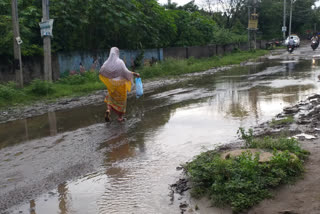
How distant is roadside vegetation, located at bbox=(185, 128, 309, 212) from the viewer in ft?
13.1

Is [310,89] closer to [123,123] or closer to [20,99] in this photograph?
[123,123]

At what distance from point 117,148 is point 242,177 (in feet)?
9.95

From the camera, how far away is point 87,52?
62.4 feet

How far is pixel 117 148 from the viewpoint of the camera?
6.72 m

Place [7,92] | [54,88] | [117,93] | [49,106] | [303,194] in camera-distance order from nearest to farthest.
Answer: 1. [303,194]
2. [117,93]
3. [49,106]
4. [7,92]
5. [54,88]

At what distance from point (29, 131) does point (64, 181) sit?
147 inches

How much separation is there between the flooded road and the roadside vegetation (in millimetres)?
300

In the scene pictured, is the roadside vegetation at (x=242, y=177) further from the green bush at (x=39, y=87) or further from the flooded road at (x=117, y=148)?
the green bush at (x=39, y=87)

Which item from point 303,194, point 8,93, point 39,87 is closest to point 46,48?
point 39,87

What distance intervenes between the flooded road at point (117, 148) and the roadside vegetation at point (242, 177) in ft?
0.98

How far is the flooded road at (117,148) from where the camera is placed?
4566 millimetres

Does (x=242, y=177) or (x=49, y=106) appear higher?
(x=242, y=177)

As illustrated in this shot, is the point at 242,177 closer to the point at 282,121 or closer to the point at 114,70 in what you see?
the point at 282,121

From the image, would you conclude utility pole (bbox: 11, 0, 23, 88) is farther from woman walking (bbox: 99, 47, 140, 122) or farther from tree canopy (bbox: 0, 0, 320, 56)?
woman walking (bbox: 99, 47, 140, 122)
